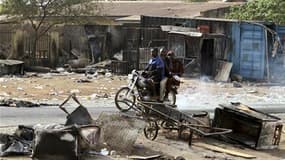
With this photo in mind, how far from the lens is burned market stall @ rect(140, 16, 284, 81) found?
2714 cm

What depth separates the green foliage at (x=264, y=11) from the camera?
103 ft

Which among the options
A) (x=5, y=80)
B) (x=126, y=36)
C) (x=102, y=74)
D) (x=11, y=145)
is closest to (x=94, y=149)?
(x=11, y=145)

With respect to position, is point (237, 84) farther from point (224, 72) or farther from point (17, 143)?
point (17, 143)

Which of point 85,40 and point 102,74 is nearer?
point 102,74

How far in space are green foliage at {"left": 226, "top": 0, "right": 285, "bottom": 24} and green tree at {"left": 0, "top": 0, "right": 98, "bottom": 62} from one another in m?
9.11

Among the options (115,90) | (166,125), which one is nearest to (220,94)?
(115,90)

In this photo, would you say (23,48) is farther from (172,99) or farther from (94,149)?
(94,149)

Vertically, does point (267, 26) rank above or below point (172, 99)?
above

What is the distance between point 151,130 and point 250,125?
7.54ft

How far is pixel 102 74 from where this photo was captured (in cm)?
2800

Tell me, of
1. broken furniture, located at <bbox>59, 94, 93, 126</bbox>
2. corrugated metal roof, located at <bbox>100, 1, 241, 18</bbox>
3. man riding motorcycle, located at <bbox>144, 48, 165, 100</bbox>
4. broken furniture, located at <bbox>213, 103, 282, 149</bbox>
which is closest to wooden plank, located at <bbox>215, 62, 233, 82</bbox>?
corrugated metal roof, located at <bbox>100, 1, 241, 18</bbox>

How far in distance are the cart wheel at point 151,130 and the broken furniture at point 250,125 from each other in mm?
1797

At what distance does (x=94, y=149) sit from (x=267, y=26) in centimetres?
1841

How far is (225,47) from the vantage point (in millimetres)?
28062
